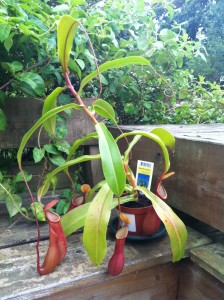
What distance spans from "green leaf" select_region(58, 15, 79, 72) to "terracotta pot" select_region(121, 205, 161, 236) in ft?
1.43

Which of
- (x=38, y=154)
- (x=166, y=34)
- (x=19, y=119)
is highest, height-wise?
(x=166, y=34)

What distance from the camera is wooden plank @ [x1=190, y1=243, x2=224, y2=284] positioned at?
674mm

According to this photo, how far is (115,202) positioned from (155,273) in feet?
0.81

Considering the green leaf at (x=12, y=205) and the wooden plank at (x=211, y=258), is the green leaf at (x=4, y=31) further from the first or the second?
the wooden plank at (x=211, y=258)

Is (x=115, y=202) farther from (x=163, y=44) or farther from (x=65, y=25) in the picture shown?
(x=163, y=44)

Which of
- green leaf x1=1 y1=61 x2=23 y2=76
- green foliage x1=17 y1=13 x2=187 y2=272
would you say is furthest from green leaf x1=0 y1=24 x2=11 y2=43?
green foliage x1=17 y1=13 x2=187 y2=272

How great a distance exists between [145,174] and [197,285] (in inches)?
14.1

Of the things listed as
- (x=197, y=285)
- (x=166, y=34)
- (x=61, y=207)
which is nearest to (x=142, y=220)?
(x=197, y=285)

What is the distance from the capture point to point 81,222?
69 centimetres

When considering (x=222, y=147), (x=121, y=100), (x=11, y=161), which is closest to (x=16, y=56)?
(x=11, y=161)

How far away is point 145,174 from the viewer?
34.0 inches

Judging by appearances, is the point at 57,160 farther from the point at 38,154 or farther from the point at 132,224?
the point at 132,224

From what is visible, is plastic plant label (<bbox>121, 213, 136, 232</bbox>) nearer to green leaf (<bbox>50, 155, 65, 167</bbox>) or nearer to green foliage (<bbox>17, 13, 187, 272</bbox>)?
green foliage (<bbox>17, 13, 187, 272</bbox>)

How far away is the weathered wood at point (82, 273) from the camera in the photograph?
607 millimetres
